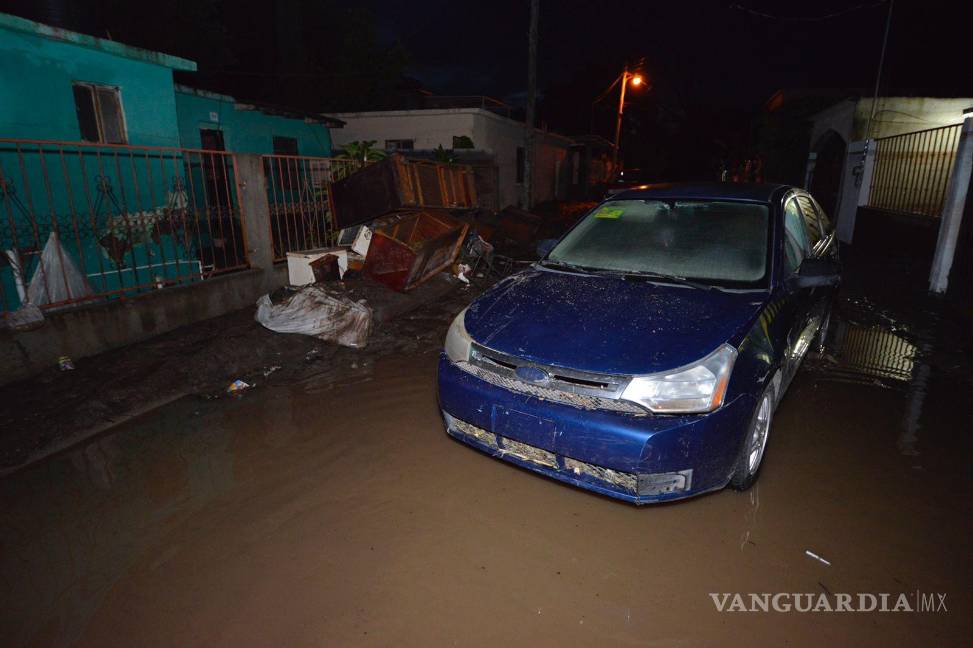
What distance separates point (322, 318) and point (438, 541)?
3.35 meters

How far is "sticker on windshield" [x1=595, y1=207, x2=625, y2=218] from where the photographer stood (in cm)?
384

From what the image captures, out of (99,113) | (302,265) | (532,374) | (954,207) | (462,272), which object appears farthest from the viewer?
(99,113)

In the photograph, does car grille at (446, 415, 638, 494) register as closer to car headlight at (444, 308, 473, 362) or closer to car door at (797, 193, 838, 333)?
car headlight at (444, 308, 473, 362)

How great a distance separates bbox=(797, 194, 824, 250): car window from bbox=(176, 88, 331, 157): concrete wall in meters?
12.4

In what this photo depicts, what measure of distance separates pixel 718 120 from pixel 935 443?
50.1 metres

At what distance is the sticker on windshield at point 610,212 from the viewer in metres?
3.84

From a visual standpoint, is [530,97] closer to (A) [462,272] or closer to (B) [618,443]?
(A) [462,272]

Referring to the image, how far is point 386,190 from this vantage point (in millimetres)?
7258

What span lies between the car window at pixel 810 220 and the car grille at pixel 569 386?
2.54 meters

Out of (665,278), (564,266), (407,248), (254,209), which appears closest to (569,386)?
(665,278)

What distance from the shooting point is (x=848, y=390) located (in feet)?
13.7

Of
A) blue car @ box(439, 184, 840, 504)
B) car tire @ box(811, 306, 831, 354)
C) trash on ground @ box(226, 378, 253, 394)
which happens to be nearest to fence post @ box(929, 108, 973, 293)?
car tire @ box(811, 306, 831, 354)

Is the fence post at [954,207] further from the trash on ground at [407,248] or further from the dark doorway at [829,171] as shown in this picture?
the dark doorway at [829,171]

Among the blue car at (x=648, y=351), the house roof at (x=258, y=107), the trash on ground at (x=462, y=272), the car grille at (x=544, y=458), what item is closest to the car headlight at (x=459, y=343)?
the blue car at (x=648, y=351)
